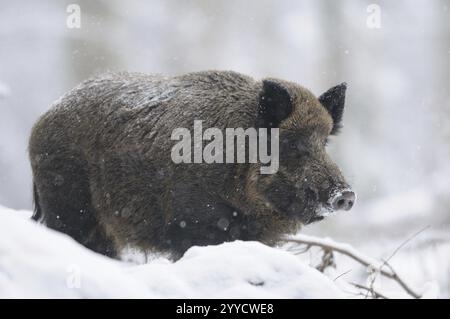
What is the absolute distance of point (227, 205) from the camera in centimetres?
614

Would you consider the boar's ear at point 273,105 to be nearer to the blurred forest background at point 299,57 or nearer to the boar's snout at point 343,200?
the boar's snout at point 343,200

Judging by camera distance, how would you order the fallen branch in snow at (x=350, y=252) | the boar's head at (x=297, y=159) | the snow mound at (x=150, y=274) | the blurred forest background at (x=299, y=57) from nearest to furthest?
1. the snow mound at (x=150, y=274)
2. the boar's head at (x=297, y=159)
3. the fallen branch in snow at (x=350, y=252)
4. the blurred forest background at (x=299, y=57)

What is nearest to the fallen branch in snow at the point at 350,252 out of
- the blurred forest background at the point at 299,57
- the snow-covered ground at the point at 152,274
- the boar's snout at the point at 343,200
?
the boar's snout at the point at 343,200

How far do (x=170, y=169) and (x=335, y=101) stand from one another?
5.38ft

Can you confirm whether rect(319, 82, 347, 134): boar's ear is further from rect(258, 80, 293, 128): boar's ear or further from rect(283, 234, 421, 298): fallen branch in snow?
rect(283, 234, 421, 298): fallen branch in snow

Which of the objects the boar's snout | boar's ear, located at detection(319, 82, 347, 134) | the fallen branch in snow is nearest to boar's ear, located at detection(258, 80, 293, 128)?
boar's ear, located at detection(319, 82, 347, 134)

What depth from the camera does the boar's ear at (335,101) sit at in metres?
6.54

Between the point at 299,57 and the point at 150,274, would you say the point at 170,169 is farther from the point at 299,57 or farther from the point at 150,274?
the point at 299,57

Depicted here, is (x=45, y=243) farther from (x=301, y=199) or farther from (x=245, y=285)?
(x=301, y=199)

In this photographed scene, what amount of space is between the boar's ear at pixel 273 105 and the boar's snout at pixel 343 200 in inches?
36.9

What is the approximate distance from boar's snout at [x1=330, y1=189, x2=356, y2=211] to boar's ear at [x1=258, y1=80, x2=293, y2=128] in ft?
3.08

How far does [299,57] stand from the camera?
25516 millimetres

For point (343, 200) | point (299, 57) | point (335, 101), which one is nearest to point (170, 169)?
point (343, 200)
